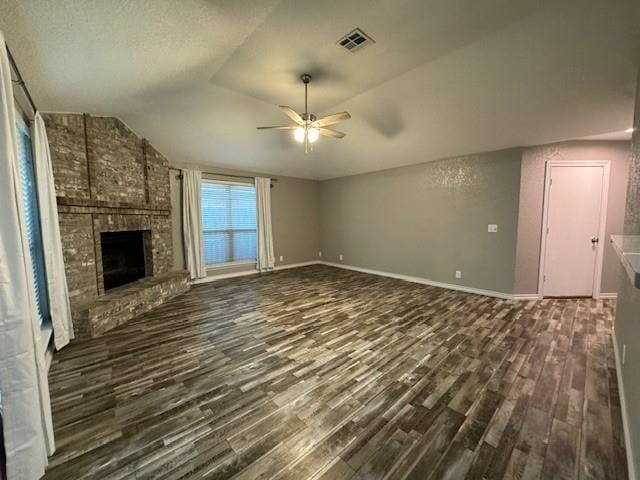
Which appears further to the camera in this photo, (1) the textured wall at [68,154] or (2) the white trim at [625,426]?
(1) the textured wall at [68,154]

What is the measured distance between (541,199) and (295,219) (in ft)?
16.7

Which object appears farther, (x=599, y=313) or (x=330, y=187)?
(x=330, y=187)

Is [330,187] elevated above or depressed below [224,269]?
above

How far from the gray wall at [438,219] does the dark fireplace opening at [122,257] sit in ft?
14.5

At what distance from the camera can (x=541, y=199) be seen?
3953mm

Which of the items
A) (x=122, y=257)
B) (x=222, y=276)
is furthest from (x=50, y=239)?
(x=222, y=276)

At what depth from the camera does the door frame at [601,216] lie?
3812 mm

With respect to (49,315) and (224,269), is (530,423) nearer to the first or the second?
(49,315)

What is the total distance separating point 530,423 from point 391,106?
12.0ft

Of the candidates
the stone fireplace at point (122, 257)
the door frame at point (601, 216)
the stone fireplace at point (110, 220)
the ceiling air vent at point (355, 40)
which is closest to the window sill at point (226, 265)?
the stone fireplace at point (110, 220)

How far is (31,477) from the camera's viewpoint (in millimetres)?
1254

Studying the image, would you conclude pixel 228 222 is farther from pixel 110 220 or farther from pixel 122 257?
pixel 110 220

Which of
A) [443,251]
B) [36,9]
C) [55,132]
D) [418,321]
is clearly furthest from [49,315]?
[443,251]

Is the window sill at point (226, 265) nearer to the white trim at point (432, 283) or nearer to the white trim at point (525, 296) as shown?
the white trim at point (432, 283)
